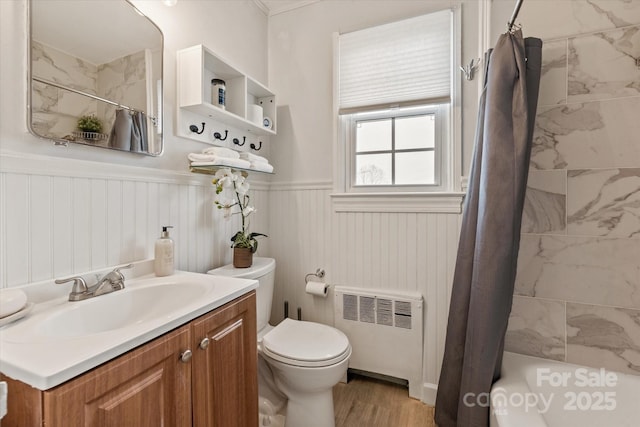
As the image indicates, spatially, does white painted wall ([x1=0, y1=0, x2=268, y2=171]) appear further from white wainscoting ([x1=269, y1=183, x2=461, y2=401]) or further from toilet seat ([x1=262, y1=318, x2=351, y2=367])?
toilet seat ([x1=262, y1=318, x2=351, y2=367])

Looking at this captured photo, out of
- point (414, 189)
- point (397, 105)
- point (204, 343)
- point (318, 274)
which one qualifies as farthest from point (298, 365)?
point (397, 105)

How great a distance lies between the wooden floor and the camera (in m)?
1.54

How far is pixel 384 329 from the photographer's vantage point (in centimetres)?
175

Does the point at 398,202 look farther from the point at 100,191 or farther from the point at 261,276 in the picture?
the point at 100,191

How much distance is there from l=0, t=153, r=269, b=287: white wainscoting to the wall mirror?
11 cm

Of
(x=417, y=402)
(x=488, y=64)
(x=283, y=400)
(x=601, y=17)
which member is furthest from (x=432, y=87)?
(x=283, y=400)

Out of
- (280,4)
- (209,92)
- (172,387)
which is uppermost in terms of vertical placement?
(280,4)

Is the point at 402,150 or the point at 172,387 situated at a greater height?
A: the point at 402,150

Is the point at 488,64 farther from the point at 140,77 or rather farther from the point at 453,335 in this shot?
the point at 140,77

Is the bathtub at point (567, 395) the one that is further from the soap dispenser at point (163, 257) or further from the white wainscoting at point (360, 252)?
the soap dispenser at point (163, 257)

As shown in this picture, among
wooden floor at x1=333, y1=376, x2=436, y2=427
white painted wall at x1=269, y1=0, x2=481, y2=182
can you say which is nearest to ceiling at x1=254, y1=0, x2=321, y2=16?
white painted wall at x1=269, y1=0, x2=481, y2=182

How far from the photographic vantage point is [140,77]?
1211 millimetres

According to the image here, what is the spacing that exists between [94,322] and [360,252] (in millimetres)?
1337

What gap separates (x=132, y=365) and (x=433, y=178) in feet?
5.42
